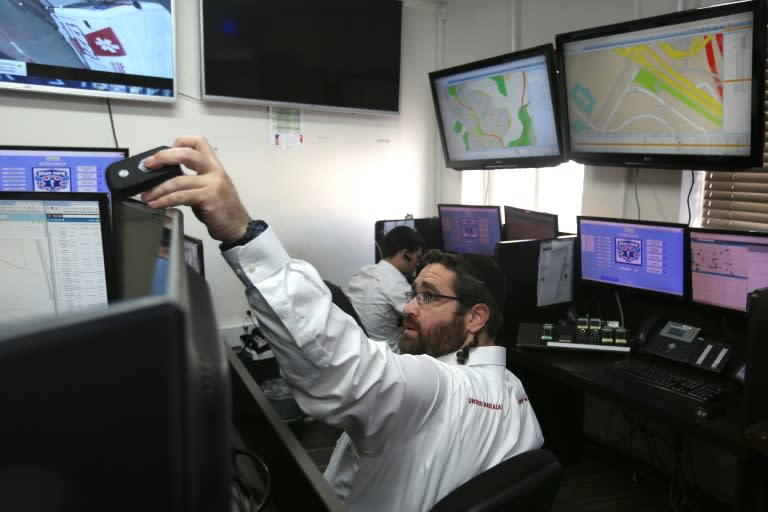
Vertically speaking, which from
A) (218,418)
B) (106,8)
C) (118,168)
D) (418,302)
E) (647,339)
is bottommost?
(647,339)

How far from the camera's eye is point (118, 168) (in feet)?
2.45

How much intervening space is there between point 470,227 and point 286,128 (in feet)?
4.40

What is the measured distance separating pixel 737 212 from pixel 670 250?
0.47 metres

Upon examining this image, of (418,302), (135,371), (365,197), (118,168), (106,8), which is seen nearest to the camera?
(135,371)

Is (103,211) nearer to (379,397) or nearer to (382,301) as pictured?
(379,397)

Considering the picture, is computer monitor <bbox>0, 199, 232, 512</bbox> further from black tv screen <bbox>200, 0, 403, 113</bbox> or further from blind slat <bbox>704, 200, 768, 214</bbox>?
black tv screen <bbox>200, 0, 403, 113</bbox>

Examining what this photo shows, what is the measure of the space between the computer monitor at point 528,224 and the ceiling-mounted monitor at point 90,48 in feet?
6.63

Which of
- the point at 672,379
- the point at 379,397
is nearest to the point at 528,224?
the point at 672,379

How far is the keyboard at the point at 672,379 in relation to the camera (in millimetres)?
1724

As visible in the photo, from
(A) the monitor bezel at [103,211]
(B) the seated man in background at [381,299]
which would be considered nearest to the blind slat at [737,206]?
(B) the seated man in background at [381,299]

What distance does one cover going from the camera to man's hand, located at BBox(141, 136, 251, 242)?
2.40 ft

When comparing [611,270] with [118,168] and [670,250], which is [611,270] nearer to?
[670,250]

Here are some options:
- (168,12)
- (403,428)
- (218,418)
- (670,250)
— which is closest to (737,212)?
(670,250)

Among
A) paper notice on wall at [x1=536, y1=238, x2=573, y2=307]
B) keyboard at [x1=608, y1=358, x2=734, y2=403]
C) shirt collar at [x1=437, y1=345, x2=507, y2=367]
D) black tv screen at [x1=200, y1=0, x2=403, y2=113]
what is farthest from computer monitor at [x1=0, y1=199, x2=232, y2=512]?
black tv screen at [x1=200, y1=0, x2=403, y2=113]
